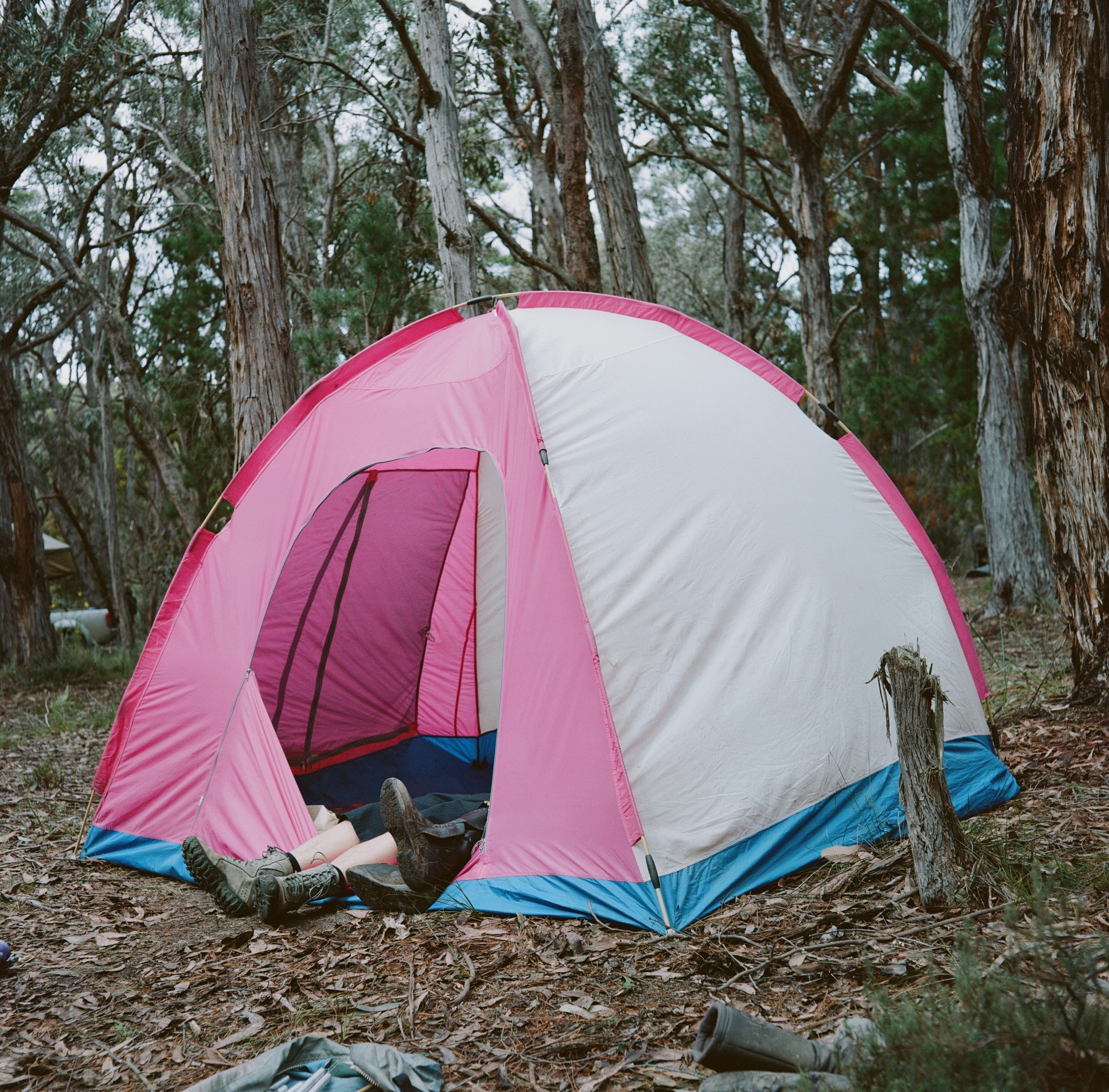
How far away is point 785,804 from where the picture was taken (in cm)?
286

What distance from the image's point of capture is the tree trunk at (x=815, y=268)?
7.59m

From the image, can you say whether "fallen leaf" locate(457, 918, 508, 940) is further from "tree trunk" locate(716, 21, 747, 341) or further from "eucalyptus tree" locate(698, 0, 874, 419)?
"tree trunk" locate(716, 21, 747, 341)

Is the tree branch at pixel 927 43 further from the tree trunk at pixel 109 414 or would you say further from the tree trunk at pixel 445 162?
the tree trunk at pixel 109 414

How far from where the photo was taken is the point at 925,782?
8.15ft

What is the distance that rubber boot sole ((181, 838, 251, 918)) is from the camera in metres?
3.01

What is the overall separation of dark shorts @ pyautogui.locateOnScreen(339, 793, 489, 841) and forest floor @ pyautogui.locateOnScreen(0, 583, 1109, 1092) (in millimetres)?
390

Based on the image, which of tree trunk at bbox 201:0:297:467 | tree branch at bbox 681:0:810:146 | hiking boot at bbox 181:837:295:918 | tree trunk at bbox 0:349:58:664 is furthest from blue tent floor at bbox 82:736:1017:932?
tree trunk at bbox 0:349:58:664

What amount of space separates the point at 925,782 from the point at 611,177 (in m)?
6.02

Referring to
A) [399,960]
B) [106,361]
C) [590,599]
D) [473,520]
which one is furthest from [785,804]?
[106,361]

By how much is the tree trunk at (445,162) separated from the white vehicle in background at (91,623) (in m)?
10.0

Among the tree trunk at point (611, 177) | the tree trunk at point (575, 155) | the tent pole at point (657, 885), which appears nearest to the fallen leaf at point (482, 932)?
the tent pole at point (657, 885)

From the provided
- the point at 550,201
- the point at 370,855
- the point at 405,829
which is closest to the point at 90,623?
the point at 550,201

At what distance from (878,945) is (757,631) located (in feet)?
3.17

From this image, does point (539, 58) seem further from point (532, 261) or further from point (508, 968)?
point (508, 968)
